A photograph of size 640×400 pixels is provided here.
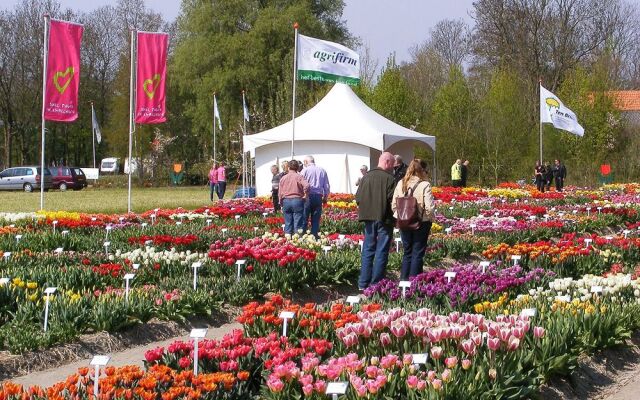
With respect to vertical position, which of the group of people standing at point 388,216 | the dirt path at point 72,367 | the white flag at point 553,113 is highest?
the white flag at point 553,113

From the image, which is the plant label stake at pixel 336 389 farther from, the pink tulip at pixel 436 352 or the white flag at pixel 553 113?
the white flag at pixel 553 113

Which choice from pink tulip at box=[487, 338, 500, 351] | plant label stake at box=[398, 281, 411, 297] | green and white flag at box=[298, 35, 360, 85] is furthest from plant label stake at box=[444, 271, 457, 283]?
green and white flag at box=[298, 35, 360, 85]

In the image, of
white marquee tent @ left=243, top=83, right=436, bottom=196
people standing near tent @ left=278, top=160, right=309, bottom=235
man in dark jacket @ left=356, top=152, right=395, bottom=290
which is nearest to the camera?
man in dark jacket @ left=356, top=152, right=395, bottom=290

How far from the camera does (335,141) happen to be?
32.9 meters

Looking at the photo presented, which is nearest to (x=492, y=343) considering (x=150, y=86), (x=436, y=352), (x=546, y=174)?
(x=436, y=352)

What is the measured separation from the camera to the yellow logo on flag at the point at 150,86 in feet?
72.5

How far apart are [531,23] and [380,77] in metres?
10.2

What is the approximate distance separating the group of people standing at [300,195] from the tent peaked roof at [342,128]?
15829mm

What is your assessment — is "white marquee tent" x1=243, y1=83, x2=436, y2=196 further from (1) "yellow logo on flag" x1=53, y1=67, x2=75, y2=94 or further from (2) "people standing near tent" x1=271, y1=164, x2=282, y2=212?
(1) "yellow logo on flag" x1=53, y1=67, x2=75, y2=94

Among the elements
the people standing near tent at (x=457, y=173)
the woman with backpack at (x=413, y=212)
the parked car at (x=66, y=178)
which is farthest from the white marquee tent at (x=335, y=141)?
the woman with backpack at (x=413, y=212)

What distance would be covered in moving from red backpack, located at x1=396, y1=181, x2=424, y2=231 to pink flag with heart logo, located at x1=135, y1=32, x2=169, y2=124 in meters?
12.8

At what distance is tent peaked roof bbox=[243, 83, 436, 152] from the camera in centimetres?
3212

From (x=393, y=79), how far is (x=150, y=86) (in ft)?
81.6

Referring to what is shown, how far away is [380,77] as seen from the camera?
46250 mm
